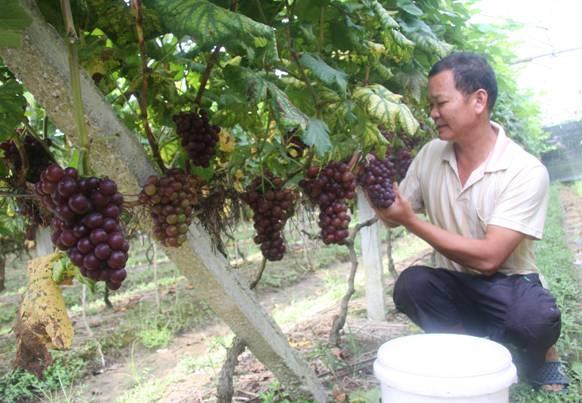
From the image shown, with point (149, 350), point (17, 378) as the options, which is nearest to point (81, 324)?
point (149, 350)

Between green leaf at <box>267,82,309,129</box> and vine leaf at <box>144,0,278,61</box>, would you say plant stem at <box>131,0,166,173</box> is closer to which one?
vine leaf at <box>144,0,278,61</box>

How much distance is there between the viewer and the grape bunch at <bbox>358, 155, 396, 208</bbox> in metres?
2.22

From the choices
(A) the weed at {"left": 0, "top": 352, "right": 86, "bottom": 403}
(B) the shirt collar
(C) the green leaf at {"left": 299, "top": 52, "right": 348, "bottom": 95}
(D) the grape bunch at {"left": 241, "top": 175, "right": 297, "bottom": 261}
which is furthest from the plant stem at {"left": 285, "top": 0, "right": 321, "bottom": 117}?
(A) the weed at {"left": 0, "top": 352, "right": 86, "bottom": 403}

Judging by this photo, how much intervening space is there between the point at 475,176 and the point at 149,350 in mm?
3602

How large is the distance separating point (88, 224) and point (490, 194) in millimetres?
1789

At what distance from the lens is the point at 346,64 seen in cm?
227

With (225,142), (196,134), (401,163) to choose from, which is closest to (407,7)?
(225,142)

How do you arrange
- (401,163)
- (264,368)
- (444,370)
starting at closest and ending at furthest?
(444,370), (264,368), (401,163)

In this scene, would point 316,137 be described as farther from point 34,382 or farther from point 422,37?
point 34,382

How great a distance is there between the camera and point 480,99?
228cm

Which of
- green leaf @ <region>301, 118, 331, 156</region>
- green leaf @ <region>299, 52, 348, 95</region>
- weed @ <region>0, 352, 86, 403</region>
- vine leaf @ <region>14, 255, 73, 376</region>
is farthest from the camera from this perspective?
weed @ <region>0, 352, 86, 403</region>

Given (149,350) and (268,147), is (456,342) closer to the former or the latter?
(268,147)

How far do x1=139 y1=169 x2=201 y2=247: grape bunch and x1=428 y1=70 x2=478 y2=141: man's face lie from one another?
4.50 feet

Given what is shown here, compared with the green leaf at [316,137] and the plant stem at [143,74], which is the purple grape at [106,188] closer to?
the plant stem at [143,74]
